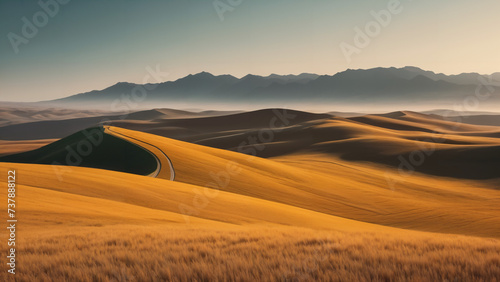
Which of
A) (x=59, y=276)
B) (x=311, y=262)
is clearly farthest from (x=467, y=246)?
(x=59, y=276)

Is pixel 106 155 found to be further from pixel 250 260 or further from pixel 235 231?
pixel 250 260

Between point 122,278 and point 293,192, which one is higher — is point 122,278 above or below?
above

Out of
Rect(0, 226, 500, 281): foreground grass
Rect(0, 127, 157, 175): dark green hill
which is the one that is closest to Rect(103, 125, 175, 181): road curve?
Rect(0, 127, 157, 175): dark green hill

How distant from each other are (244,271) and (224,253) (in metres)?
1.32

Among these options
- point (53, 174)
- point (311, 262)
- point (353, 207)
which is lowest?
point (353, 207)

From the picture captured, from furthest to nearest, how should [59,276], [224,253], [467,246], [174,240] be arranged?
1. [174,240]
2. [467,246]
3. [224,253]
4. [59,276]

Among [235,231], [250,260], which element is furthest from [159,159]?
[250,260]

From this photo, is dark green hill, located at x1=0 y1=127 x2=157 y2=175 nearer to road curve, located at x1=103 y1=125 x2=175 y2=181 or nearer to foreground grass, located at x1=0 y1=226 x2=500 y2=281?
road curve, located at x1=103 y1=125 x2=175 y2=181

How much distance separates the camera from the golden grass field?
4668 mm

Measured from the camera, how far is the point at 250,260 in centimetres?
513

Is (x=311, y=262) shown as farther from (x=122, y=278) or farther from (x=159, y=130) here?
(x=159, y=130)

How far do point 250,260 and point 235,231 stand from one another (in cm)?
432

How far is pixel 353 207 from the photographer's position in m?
28.8

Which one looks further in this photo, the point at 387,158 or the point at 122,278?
the point at 387,158
